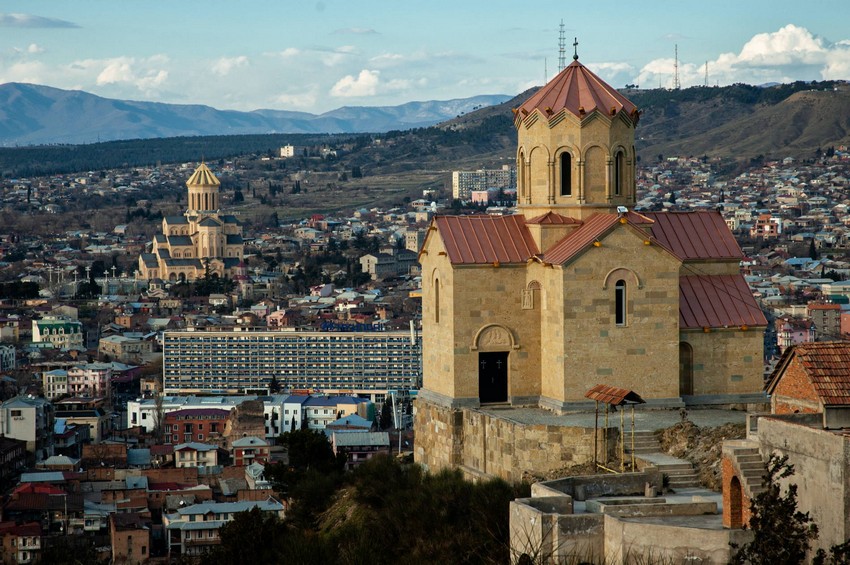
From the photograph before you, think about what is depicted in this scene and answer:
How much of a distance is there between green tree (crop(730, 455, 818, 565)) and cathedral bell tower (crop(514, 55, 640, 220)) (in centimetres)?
1065

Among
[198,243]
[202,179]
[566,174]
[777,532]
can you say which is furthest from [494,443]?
[202,179]

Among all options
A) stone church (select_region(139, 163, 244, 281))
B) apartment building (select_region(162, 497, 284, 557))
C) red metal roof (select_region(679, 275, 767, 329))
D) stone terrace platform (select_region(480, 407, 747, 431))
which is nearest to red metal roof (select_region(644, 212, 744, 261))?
red metal roof (select_region(679, 275, 767, 329))

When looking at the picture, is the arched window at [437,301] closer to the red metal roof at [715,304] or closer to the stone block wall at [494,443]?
the stone block wall at [494,443]

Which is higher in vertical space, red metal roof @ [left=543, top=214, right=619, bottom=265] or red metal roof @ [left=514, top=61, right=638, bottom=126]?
red metal roof @ [left=514, top=61, right=638, bottom=126]

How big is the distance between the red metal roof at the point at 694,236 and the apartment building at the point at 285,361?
70.6 m

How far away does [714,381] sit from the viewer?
29500 millimetres

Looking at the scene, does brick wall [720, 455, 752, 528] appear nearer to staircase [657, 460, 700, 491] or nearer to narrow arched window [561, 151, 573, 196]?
staircase [657, 460, 700, 491]

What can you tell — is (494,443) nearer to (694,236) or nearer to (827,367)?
(694,236)

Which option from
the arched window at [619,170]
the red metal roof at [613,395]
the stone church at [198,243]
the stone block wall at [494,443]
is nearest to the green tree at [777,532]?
the red metal roof at [613,395]

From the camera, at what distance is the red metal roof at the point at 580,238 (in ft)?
92.5

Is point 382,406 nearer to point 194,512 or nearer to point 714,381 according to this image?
point 194,512

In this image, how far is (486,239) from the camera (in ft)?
97.8

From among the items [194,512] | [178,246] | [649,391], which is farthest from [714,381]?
[178,246]

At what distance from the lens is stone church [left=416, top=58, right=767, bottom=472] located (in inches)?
1112
